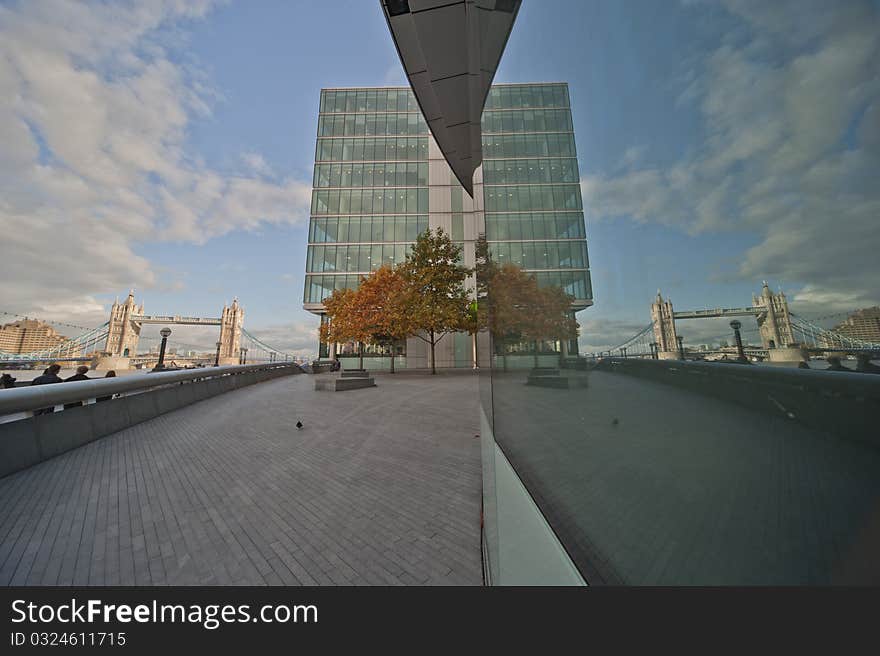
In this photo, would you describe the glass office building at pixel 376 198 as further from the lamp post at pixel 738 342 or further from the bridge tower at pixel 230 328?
the bridge tower at pixel 230 328

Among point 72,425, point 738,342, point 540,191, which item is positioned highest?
point 540,191

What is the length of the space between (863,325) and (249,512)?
4.47 metres

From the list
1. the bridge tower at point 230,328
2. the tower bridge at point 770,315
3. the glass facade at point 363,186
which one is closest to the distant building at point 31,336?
the bridge tower at point 230,328

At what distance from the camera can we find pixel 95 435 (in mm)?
6652

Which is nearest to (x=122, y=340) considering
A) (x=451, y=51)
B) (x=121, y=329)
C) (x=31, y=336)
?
(x=121, y=329)

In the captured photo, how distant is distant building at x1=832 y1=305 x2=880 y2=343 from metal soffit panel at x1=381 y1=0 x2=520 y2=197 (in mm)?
3602

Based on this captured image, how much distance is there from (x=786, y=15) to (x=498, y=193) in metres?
3.02

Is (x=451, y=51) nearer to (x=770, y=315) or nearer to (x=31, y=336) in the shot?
(x=770, y=315)

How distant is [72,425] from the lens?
6.09 metres

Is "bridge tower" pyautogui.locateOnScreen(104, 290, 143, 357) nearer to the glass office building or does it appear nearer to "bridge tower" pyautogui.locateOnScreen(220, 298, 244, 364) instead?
"bridge tower" pyautogui.locateOnScreen(220, 298, 244, 364)

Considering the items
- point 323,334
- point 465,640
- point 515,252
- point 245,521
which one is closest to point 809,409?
point 465,640

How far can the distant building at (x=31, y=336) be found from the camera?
7025cm

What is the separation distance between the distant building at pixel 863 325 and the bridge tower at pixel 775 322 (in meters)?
0.07

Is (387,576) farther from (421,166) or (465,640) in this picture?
(421,166)
